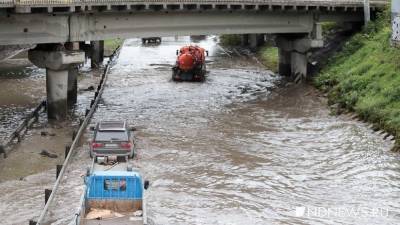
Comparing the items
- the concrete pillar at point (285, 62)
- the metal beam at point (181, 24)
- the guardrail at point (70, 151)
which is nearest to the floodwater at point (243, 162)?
the guardrail at point (70, 151)

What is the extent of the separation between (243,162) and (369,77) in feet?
50.7

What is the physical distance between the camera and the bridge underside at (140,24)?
3588 cm

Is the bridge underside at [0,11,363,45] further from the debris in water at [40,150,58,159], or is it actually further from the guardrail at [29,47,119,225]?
the debris in water at [40,150,58,159]

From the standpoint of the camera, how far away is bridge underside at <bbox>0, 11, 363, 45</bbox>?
35.9 metres

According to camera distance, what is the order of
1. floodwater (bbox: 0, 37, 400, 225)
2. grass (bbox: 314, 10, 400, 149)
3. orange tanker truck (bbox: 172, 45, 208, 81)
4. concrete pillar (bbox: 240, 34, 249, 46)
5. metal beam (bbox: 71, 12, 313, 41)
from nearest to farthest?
floodwater (bbox: 0, 37, 400, 225) → grass (bbox: 314, 10, 400, 149) → metal beam (bbox: 71, 12, 313, 41) → orange tanker truck (bbox: 172, 45, 208, 81) → concrete pillar (bbox: 240, 34, 249, 46)

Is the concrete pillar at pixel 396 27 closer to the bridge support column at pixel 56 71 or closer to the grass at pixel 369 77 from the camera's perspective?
the grass at pixel 369 77

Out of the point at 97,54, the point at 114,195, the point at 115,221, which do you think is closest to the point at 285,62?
the point at 97,54

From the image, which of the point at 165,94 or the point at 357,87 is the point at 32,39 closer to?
the point at 165,94

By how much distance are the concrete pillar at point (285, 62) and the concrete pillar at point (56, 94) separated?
2163cm

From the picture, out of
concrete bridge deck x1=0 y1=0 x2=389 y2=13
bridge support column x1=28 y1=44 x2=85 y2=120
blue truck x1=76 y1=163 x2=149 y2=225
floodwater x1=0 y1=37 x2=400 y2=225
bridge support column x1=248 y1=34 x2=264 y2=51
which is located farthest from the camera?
bridge support column x1=248 y1=34 x2=264 y2=51

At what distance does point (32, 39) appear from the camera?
36156 mm

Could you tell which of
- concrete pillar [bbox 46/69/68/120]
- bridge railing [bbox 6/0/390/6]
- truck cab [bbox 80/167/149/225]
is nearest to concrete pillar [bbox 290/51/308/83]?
bridge railing [bbox 6/0/390/6]

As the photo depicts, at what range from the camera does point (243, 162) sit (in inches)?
1178

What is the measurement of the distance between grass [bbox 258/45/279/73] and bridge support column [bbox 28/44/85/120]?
78.7 ft
